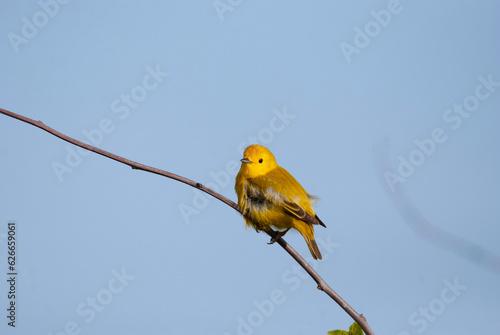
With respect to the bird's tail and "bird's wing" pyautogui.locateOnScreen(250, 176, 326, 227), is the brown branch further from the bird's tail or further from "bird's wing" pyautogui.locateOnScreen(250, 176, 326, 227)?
the bird's tail

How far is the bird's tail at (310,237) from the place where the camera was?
4004 mm

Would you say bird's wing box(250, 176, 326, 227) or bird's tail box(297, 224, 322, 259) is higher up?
bird's wing box(250, 176, 326, 227)

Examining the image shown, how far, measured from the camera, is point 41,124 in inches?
78.2

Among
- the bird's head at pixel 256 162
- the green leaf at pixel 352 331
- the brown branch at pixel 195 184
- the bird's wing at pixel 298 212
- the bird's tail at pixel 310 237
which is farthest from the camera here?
the bird's head at pixel 256 162

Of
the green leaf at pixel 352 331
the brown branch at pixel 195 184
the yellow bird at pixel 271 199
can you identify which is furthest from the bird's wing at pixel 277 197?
the green leaf at pixel 352 331

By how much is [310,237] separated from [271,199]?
16.0 inches

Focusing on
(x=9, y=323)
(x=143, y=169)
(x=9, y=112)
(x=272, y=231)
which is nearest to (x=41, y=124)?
(x=9, y=112)

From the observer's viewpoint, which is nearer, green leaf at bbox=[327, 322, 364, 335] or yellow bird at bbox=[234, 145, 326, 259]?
green leaf at bbox=[327, 322, 364, 335]

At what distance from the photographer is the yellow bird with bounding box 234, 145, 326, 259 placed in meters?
3.97

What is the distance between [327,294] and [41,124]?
3.81ft

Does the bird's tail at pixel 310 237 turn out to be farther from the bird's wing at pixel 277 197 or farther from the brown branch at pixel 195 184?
the brown branch at pixel 195 184

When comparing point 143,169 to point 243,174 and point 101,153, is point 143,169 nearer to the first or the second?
point 101,153

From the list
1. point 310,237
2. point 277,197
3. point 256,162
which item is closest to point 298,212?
point 277,197

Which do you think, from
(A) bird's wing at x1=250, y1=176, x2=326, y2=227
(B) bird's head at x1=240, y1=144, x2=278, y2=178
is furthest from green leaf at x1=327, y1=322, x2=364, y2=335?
(B) bird's head at x1=240, y1=144, x2=278, y2=178
